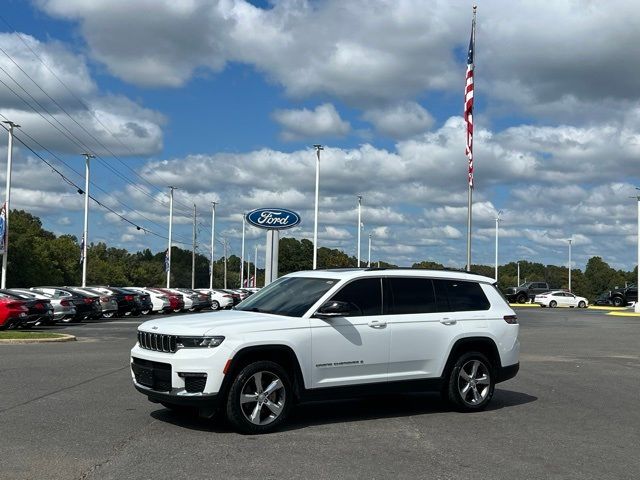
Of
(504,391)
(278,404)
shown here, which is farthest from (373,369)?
(504,391)

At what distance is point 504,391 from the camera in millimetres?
12078

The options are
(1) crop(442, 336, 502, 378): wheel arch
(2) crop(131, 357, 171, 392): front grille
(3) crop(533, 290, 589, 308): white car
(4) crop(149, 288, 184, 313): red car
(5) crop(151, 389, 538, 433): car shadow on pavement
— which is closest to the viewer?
(2) crop(131, 357, 171, 392): front grille

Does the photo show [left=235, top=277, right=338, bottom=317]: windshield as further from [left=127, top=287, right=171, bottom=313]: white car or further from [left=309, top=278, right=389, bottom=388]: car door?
[left=127, top=287, right=171, bottom=313]: white car

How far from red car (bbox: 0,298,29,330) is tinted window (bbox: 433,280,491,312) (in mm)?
19380

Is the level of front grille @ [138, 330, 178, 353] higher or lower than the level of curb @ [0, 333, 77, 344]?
higher

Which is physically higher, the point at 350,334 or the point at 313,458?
the point at 350,334

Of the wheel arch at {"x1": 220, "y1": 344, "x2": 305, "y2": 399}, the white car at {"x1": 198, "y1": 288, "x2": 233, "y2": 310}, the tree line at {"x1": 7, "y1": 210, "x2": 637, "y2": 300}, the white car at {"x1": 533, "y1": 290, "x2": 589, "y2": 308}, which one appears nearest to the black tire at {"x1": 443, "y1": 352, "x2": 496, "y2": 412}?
the wheel arch at {"x1": 220, "y1": 344, "x2": 305, "y2": 399}

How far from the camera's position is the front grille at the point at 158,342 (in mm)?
8258

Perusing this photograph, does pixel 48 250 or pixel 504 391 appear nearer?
pixel 504 391

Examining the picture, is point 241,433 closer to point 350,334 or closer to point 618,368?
point 350,334

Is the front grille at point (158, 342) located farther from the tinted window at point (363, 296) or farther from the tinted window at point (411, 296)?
the tinted window at point (411, 296)

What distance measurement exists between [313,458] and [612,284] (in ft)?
544

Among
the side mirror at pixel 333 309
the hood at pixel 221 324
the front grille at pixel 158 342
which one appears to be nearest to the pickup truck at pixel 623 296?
the side mirror at pixel 333 309

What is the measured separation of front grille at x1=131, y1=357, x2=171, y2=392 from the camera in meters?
8.21
